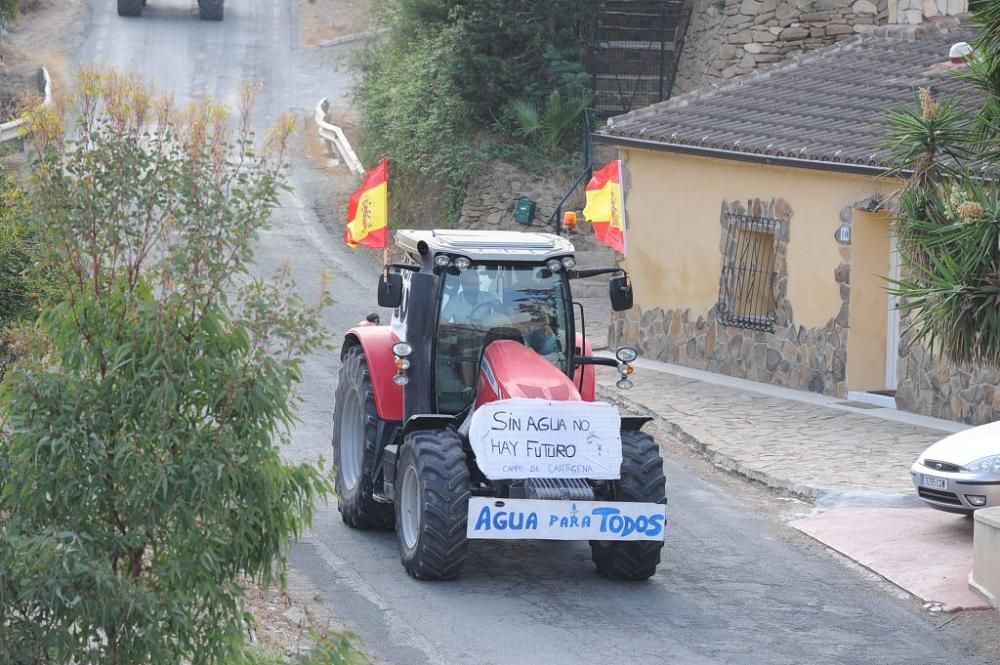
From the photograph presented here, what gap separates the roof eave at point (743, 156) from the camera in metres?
16.3

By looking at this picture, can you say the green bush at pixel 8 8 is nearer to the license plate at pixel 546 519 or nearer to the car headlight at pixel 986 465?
the license plate at pixel 546 519

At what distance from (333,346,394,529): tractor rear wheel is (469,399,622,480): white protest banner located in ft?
5.70

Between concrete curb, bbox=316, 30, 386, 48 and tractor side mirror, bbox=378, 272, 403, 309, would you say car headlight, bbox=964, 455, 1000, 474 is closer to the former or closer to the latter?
tractor side mirror, bbox=378, 272, 403, 309

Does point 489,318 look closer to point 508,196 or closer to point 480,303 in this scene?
point 480,303

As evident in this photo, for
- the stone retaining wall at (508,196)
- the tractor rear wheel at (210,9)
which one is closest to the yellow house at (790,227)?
the stone retaining wall at (508,196)

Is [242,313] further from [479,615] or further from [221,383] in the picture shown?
[479,615]

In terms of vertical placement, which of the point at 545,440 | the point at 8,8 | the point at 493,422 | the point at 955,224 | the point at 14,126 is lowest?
the point at 545,440

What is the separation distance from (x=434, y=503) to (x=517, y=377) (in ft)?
3.69

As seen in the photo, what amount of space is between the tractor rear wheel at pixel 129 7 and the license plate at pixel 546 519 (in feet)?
122

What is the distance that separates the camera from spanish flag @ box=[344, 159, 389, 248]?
16.7 m

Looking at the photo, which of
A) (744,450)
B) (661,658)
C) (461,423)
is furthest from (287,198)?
(661,658)

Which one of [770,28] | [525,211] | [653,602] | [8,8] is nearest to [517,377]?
[653,602]

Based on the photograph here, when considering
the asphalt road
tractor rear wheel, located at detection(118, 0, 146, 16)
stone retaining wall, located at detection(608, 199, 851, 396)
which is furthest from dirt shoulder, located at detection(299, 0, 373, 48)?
the asphalt road

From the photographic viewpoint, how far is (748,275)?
18.8 meters
